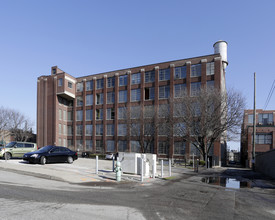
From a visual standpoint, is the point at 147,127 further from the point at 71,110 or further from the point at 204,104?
the point at 71,110

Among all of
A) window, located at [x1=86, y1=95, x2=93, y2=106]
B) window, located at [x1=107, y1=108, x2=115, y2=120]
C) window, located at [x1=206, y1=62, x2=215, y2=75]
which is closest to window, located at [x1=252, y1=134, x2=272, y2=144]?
window, located at [x1=206, y1=62, x2=215, y2=75]

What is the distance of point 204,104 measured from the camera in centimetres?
2730

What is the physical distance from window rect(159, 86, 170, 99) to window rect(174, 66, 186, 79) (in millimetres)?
2723

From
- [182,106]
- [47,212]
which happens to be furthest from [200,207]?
[182,106]

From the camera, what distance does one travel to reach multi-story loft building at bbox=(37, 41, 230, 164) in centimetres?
4009

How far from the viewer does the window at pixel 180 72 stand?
41281 mm

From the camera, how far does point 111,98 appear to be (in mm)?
49375

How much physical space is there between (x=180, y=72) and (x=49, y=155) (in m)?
29.9

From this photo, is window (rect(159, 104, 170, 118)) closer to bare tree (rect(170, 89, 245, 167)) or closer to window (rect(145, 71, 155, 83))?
bare tree (rect(170, 89, 245, 167))

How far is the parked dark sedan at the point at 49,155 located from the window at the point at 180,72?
27.2m

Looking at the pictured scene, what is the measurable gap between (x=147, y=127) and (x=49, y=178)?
27393 millimetres

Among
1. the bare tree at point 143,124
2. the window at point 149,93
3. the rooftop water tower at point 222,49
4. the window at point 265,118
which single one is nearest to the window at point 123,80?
the window at point 149,93

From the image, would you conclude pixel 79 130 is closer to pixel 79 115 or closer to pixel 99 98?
pixel 79 115

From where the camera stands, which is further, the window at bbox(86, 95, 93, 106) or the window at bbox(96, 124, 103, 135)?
the window at bbox(86, 95, 93, 106)
